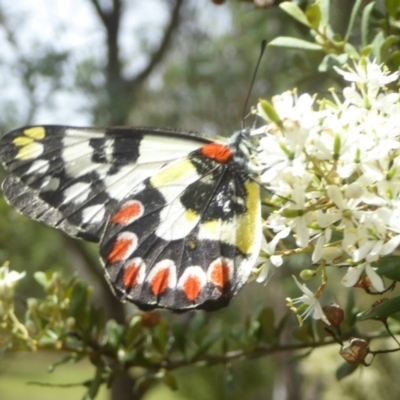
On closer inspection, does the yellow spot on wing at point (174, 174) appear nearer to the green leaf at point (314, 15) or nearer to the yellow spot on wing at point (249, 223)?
the yellow spot on wing at point (249, 223)

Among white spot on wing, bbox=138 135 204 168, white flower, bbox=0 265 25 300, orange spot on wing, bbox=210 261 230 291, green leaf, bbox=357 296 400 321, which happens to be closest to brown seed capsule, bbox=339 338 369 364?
green leaf, bbox=357 296 400 321

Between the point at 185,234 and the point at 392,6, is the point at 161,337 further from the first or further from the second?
the point at 392,6

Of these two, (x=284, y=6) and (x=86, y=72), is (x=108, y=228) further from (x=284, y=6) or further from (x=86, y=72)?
(x=86, y=72)

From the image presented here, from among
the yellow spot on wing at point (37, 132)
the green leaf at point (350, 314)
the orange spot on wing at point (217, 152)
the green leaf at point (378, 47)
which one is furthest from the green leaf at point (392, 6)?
the yellow spot on wing at point (37, 132)

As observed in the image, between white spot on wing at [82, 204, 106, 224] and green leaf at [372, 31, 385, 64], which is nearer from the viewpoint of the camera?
green leaf at [372, 31, 385, 64]

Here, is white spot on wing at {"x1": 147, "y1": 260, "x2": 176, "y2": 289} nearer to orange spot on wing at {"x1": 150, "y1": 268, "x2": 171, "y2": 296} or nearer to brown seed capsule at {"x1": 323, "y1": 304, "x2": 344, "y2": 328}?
orange spot on wing at {"x1": 150, "y1": 268, "x2": 171, "y2": 296}

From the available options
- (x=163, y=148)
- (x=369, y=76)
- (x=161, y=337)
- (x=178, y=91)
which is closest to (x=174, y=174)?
(x=163, y=148)

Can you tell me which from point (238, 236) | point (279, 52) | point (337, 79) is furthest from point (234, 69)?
point (238, 236)
